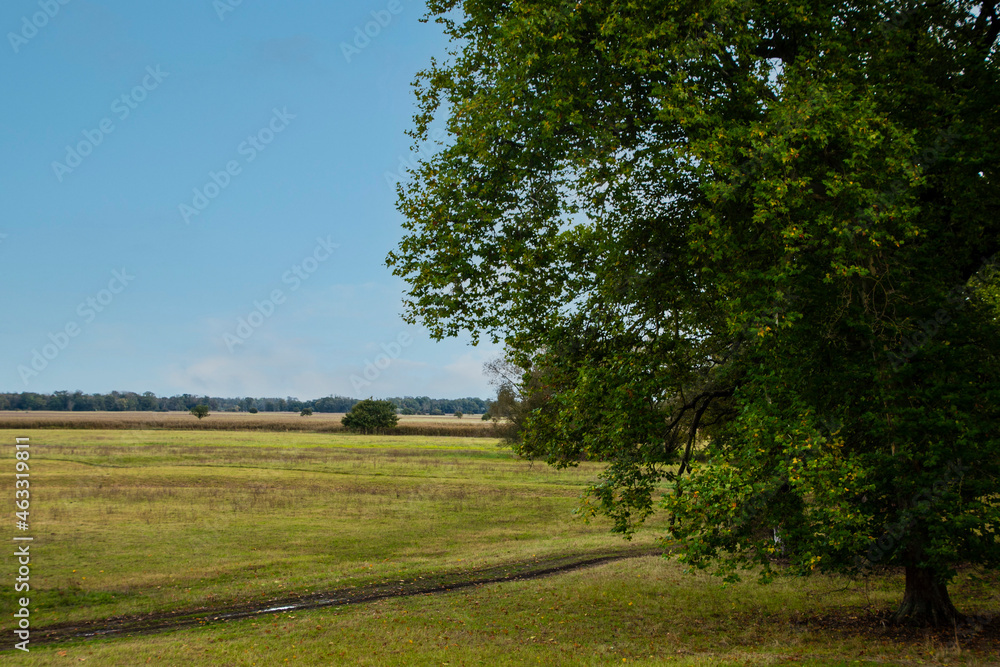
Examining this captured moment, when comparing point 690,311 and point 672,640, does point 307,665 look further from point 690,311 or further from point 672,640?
point 690,311

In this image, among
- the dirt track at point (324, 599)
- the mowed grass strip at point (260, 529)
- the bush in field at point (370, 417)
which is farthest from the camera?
the bush in field at point (370, 417)

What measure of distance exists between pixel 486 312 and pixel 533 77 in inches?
205

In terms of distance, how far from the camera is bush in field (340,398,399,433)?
12888 cm

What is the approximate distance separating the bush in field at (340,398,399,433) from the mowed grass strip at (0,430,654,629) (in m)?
67.3

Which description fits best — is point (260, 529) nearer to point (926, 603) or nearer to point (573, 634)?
point (573, 634)

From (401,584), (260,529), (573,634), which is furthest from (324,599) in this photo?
(260,529)

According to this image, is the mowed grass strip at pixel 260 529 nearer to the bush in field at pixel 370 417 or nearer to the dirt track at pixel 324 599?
the dirt track at pixel 324 599

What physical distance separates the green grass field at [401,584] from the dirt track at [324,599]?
1.19 feet

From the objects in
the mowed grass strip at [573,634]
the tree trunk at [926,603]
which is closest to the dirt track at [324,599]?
the mowed grass strip at [573,634]

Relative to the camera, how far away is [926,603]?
14539mm

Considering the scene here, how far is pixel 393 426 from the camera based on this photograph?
132 m

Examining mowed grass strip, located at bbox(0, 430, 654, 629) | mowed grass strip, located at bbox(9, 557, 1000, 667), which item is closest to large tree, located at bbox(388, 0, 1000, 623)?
mowed grass strip, located at bbox(9, 557, 1000, 667)

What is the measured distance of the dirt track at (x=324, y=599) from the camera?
639 inches

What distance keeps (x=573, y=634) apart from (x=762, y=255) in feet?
30.8
